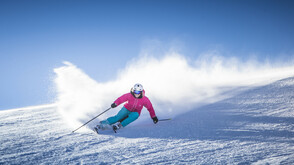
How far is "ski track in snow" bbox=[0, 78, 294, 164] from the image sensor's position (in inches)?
103

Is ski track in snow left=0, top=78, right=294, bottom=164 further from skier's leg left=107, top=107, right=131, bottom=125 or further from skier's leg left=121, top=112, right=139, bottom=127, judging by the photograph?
skier's leg left=107, top=107, right=131, bottom=125

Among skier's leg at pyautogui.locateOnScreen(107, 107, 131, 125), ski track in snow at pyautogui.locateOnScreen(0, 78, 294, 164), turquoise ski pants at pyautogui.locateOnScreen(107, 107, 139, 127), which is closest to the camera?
Answer: ski track in snow at pyautogui.locateOnScreen(0, 78, 294, 164)

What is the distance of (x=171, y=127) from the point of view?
13.7 feet

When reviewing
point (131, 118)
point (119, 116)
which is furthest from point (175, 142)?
point (119, 116)

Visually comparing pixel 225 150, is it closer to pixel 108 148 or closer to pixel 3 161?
pixel 108 148

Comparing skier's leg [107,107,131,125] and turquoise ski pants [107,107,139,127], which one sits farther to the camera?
skier's leg [107,107,131,125]

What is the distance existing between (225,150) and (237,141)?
476 mm

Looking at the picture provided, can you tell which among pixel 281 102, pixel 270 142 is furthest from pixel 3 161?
pixel 281 102

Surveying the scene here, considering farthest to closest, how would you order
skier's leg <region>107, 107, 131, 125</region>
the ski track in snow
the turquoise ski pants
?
skier's leg <region>107, 107, 131, 125</region> < the turquoise ski pants < the ski track in snow

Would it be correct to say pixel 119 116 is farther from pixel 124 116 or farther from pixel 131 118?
pixel 131 118

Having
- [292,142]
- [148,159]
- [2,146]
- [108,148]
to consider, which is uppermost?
[2,146]

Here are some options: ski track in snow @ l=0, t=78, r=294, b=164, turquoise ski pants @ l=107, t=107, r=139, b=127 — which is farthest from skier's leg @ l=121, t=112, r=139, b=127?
ski track in snow @ l=0, t=78, r=294, b=164

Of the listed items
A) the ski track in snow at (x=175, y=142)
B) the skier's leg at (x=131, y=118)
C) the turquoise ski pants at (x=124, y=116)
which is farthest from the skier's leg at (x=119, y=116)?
the ski track in snow at (x=175, y=142)

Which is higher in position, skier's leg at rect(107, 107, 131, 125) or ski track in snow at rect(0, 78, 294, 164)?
skier's leg at rect(107, 107, 131, 125)
